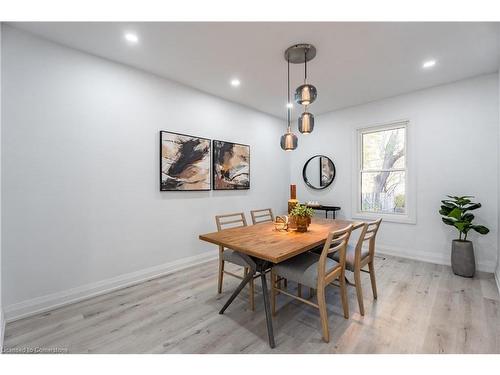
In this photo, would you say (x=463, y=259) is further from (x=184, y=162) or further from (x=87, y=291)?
(x=87, y=291)

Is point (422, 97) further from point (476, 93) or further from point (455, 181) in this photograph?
point (455, 181)

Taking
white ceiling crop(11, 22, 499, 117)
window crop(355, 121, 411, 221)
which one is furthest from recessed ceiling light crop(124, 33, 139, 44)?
window crop(355, 121, 411, 221)

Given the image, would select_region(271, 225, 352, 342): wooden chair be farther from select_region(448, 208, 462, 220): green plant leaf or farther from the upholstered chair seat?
select_region(448, 208, 462, 220): green plant leaf

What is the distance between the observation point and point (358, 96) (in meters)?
3.54

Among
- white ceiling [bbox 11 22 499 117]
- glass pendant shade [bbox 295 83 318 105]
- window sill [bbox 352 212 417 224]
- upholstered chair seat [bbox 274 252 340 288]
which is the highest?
white ceiling [bbox 11 22 499 117]

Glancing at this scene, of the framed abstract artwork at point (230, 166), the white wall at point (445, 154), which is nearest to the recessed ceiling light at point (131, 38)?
the framed abstract artwork at point (230, 166)

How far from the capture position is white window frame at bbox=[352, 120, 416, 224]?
135 inches

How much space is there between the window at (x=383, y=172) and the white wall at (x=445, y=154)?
0.52 ft

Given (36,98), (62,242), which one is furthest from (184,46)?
(62,242)

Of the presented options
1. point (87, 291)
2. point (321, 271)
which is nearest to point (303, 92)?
point (321, 271)

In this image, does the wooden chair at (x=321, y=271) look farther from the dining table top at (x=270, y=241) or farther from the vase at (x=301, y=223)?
the vase at (x=301, y=223)

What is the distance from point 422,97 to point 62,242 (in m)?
4.95

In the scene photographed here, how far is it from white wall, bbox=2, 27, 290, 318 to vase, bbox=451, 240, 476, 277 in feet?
11.1

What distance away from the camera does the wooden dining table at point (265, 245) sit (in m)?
1.58
